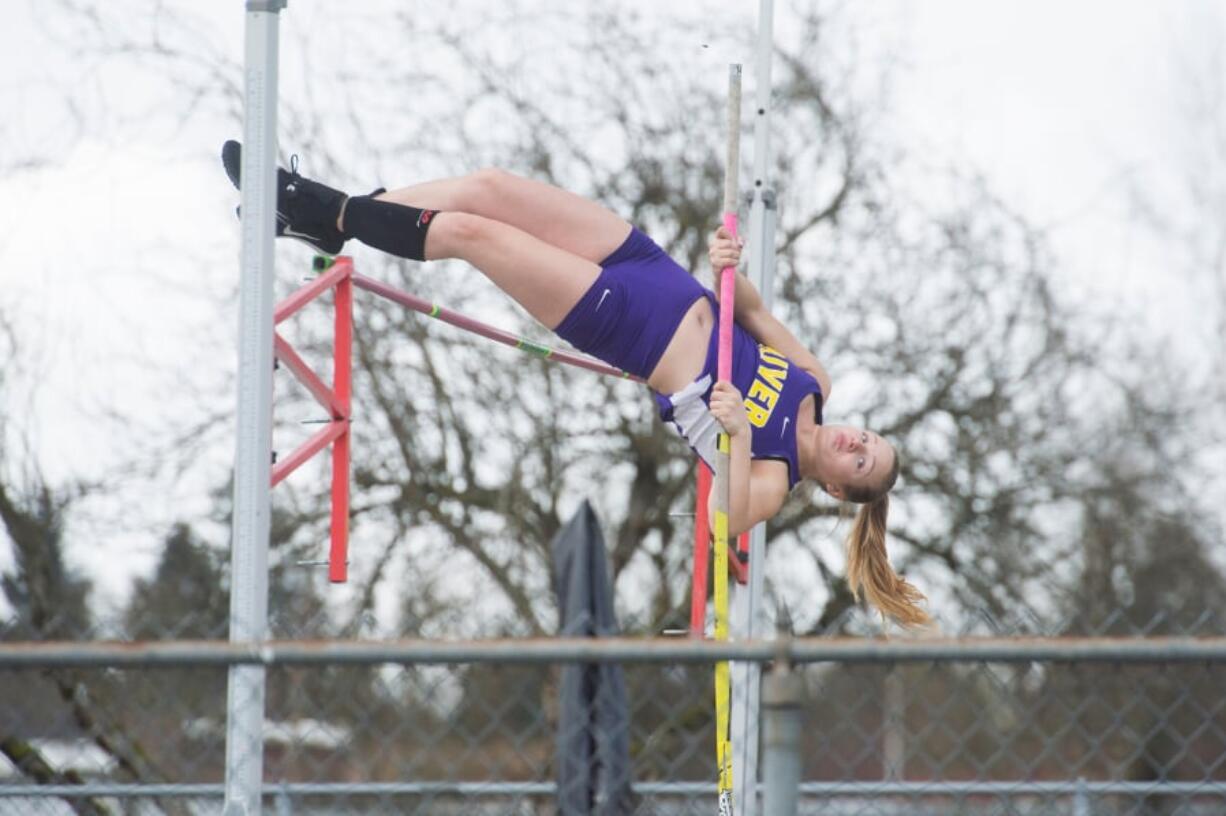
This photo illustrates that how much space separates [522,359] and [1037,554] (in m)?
3.25

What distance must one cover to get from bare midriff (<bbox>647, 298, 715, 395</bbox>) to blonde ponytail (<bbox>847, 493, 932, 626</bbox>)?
0.82m

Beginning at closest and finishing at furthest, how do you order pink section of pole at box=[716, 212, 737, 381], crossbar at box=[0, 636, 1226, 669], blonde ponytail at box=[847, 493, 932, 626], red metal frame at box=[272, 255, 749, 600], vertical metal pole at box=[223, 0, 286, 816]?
crossbar at box=[0, 636, 1226, 669]
vertical metal pole at box=[223, 0, 286, 816]
red metal frame at box=[272, 255, 749, 600]
pink section of pole at box=[716, 212, 737, 381]
blonde ponytail at box=[847, 493, 932, 626]

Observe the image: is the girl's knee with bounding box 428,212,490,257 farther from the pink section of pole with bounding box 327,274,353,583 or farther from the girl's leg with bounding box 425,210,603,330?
the pink section of pole with bounding box 327,274,353,583

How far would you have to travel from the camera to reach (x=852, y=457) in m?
5.06

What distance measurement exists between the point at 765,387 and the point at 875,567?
0.75 metres

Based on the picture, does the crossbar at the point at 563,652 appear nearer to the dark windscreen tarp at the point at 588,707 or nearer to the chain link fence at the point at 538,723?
the chain link fence at the point at 538,723

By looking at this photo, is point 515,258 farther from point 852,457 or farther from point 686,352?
point 852,457

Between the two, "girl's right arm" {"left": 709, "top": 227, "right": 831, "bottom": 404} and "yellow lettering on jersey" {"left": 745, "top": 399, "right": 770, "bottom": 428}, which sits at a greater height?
"girl's right arm" {"left": 709, "top": 227, "right": 831, "bottom": 404}

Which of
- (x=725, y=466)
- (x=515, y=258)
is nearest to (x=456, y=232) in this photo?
(x=515, y=258)

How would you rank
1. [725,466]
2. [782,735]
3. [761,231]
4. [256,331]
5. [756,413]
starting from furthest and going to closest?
[761,231]
[756,413]
[725,466]
[256,331]
[782,735]

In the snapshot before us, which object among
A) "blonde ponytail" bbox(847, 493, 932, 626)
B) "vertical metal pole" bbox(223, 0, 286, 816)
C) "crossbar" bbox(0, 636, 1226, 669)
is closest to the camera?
"crossbar" bbox(0, 636, 1226, 669)

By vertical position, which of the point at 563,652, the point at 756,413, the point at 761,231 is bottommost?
the point at 563,652

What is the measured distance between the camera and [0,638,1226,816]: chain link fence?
2178 mm

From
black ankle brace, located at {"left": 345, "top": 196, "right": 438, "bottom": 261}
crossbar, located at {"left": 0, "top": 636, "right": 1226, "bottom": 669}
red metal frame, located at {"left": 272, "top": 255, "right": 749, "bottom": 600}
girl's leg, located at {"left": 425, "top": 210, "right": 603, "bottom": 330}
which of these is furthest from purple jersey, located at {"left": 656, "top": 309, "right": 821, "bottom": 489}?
crossbar, located at {"left": 0, "top": 636, "right": 1226, "bottom": 669}
